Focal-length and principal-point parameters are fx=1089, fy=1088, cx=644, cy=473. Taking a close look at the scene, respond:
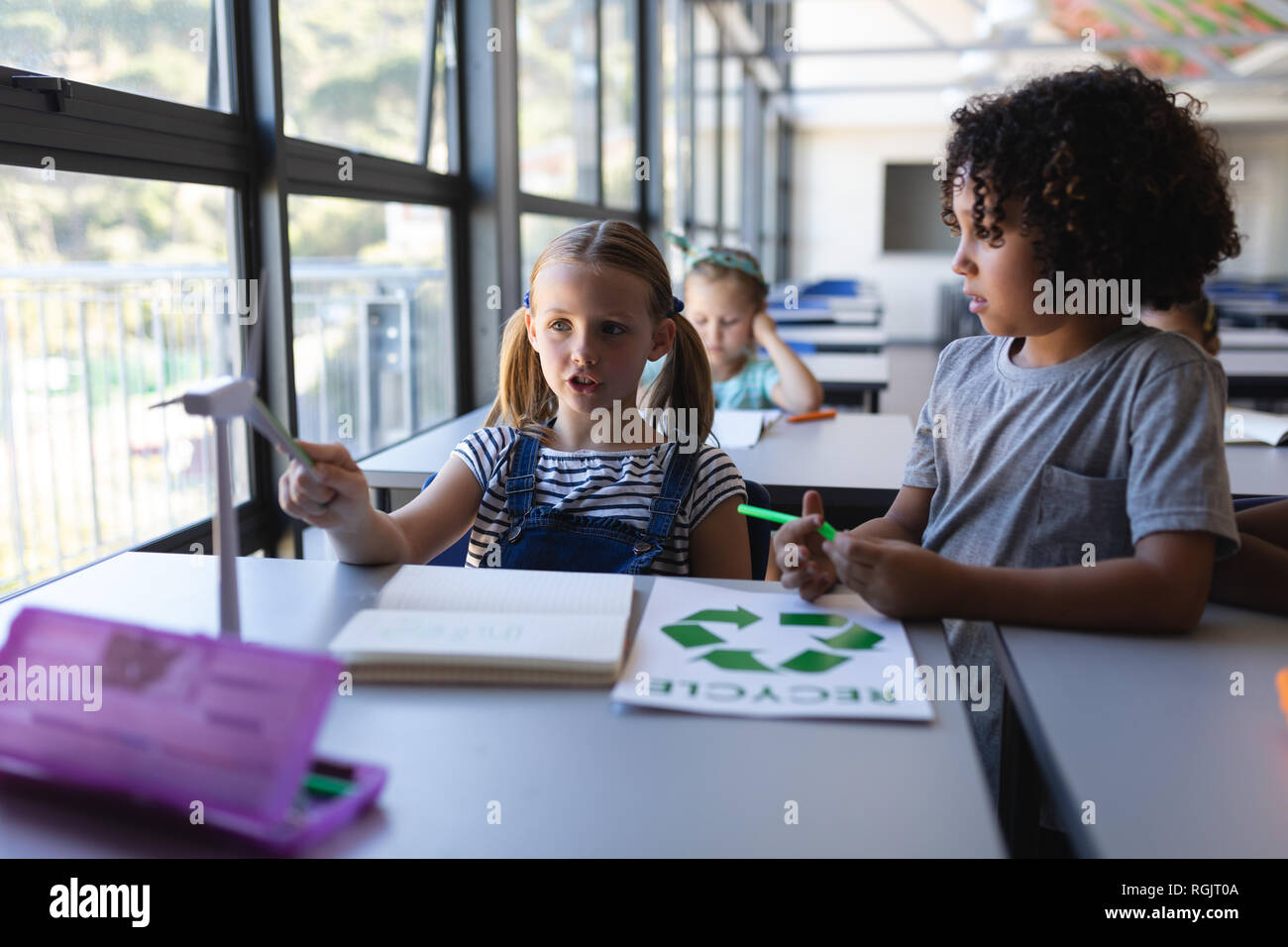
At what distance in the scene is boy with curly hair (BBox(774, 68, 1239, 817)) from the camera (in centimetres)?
100

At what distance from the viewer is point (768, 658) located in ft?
3.02

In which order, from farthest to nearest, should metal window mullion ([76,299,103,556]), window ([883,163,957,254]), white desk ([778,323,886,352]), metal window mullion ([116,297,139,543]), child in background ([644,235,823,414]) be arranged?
window ([883,163,957,254]) < white desk ([778,323,886,352]) < child in background ([644,235,823,414]) < metal window mullion ([116,297,139,543]) < metal window mullion ([76,299,103,556])

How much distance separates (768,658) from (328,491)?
50 centimetres

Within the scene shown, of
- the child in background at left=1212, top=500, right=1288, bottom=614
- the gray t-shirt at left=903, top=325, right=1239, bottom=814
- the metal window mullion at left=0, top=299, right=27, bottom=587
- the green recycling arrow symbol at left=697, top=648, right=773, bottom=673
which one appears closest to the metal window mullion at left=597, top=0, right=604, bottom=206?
the metal window mullion at left=0, top=299, right=27, bottom=587

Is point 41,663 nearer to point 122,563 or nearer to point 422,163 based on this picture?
point 122,563

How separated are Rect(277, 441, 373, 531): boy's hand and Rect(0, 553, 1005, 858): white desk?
0.32 meters

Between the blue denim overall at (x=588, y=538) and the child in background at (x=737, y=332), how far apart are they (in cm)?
142

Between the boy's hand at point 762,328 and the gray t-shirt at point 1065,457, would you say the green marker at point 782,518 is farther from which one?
the boy's hand at point 762,328

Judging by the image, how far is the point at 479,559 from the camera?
1.53 m

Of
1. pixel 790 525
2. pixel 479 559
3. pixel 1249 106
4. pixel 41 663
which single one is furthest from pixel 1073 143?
pixel 1249 106

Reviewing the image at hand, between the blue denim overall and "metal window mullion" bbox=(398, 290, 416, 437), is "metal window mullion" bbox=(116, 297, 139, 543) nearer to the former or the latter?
"metal window mullion" bbox=(398, 290, 416, 437)

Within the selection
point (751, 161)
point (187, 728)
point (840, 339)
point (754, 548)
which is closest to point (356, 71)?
point (754, 548)

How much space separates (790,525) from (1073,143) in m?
0.49
